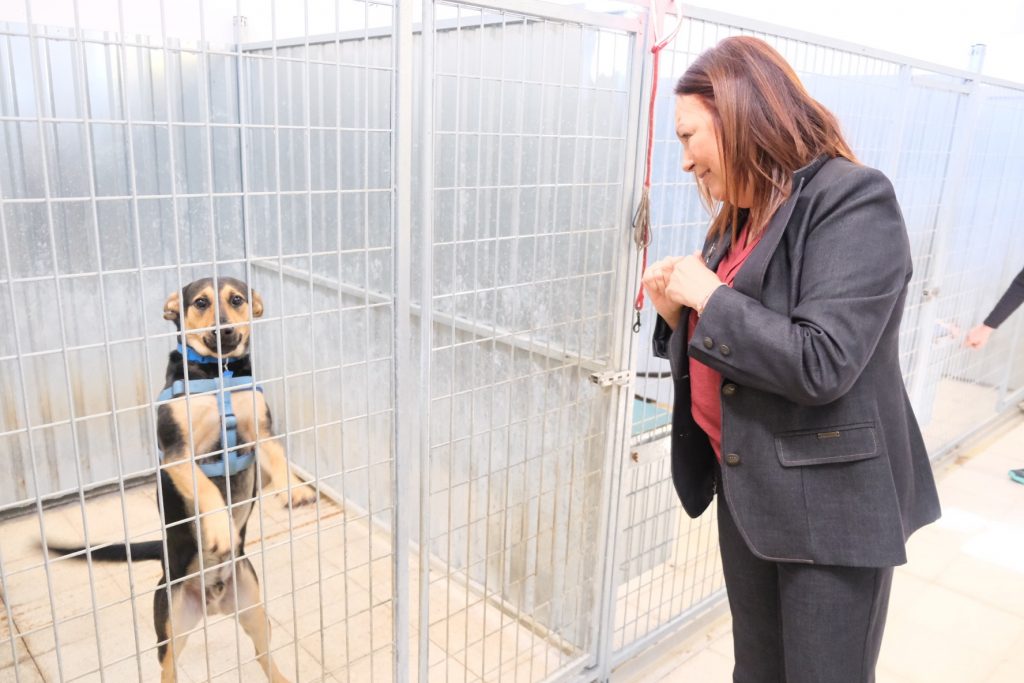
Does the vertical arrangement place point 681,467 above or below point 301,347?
above

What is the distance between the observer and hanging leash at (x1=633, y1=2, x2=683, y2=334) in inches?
61.9

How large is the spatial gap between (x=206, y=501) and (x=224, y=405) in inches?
10.0

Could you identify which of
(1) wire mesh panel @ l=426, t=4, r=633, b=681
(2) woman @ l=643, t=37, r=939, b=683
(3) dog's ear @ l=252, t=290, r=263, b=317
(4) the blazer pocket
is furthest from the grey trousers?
(3) dog's ear @ l=252, t=290, r=263, b=317

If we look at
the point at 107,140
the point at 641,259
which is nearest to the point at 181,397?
the point at 641,259

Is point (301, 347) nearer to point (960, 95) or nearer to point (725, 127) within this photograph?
point (725, 127)

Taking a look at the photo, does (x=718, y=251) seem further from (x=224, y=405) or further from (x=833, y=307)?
(x=224, y=405)

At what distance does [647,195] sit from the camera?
1.66 m

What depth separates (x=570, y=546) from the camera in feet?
6.38

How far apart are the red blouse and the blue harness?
72cm

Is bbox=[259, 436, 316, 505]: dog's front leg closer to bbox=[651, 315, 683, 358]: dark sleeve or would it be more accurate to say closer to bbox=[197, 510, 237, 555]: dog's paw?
bbox=[197, 510, 237, 555]: dog's paw

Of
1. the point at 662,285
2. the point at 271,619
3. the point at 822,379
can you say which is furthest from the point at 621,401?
the point at 271,619

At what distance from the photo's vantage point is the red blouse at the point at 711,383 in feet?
3.92

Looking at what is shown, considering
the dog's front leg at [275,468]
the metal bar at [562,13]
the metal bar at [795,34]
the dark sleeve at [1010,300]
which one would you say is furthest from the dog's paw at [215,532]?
the dark sleeve at [1010,300]

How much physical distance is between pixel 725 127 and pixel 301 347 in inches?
76.5
